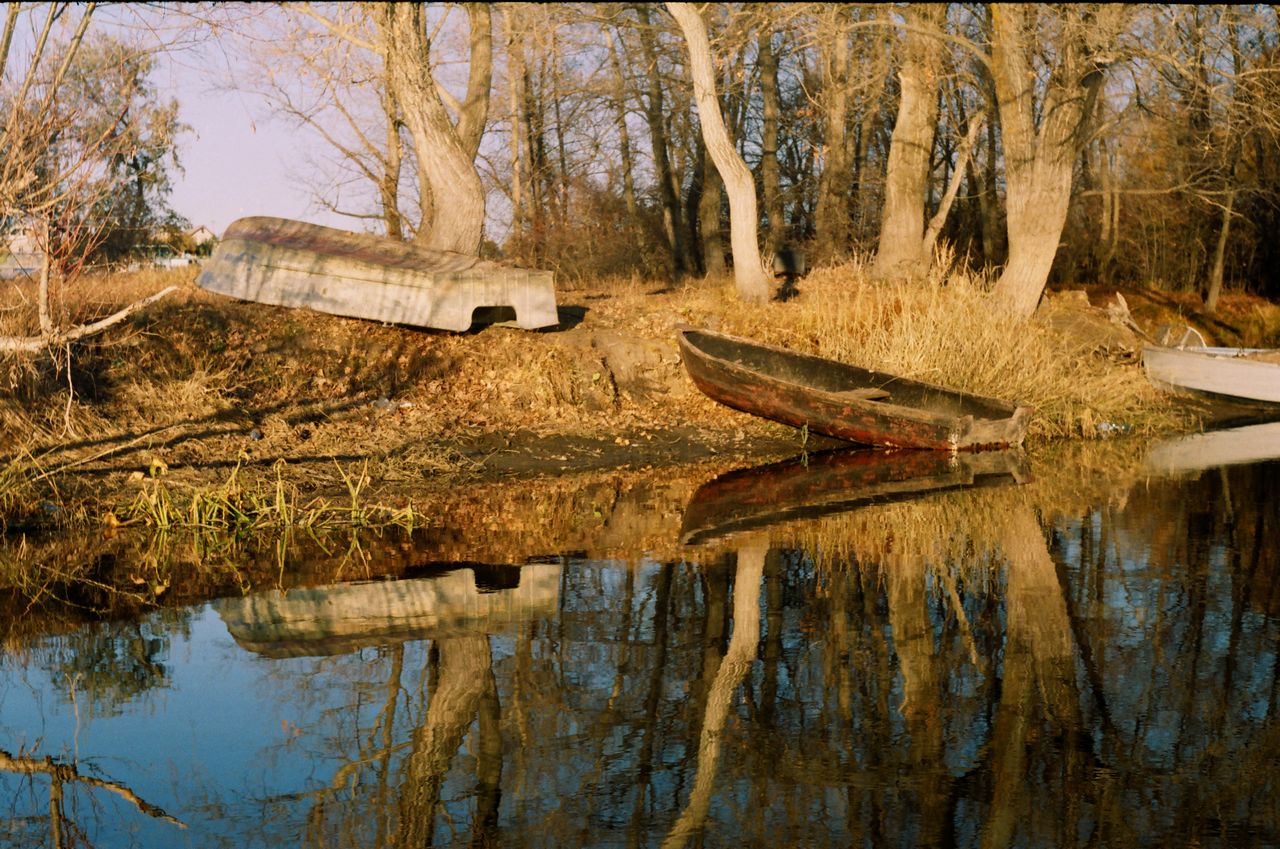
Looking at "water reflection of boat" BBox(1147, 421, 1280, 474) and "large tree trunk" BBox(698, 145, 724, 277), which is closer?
"water reflection of boat" BBox(1147, 421, 1280, 474)

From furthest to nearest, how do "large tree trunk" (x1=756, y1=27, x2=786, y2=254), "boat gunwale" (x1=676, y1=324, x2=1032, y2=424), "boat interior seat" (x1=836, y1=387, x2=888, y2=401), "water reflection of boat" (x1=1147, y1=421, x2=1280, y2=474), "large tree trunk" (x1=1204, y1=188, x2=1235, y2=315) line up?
"large tree trunk" (x1=756, y1=27, x2=786, y2=254) → "large tree trunk" (x1=1204, y1=188, x2=1235, y2=315) → "boat interior seat" (x1=836, y1=387, x2=888, y2=401) → "boat gunwale" (x1=676, y1=324, x2=1032, y2=424) → "water reflection of boat" (x1=1147, y1=421, x2=1280, y2=474)

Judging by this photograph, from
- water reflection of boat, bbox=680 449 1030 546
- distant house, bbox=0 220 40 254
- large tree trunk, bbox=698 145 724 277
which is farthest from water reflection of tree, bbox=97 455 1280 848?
large tree trunk, bbox=698 145 724 277

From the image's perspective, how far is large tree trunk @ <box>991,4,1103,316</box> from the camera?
1888 cm

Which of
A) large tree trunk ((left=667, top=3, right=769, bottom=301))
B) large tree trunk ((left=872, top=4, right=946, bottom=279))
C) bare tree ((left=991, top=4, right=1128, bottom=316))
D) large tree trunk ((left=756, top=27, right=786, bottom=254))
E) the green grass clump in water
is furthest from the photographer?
large tree trunk ((left=756, top=27, right=786, bottom=254))

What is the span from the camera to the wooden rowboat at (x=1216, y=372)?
792 inches

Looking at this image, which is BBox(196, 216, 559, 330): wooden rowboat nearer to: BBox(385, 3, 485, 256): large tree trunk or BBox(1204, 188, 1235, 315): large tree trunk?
BBox(385, 3, 485, 256): large tree trunk

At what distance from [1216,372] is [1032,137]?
181 inches

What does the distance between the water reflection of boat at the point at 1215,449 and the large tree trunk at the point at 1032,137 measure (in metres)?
3.12

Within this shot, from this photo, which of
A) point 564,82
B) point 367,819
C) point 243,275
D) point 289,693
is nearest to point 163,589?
point 289,693

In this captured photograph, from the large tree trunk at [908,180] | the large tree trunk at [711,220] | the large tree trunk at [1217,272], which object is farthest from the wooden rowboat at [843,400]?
the large tree trunk at [1217,272]

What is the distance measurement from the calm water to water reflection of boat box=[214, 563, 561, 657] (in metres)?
0.03

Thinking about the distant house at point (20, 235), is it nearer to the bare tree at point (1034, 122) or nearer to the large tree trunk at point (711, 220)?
the bare tree at point (1034, 122)

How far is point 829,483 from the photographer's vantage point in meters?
13.2

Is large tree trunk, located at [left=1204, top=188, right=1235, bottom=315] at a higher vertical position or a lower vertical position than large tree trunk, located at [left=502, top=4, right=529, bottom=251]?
lower
